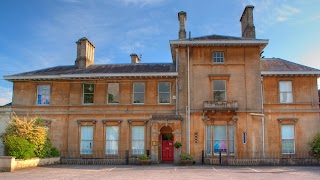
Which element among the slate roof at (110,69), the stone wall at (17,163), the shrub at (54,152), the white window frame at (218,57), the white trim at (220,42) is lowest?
the stone wall at (17,163)

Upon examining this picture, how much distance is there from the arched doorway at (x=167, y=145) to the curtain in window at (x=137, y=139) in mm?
1593

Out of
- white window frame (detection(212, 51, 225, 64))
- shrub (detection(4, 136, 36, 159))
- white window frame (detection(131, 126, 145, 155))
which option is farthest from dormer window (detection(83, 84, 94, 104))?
white window frame (detection(212, 51, 225, 64))

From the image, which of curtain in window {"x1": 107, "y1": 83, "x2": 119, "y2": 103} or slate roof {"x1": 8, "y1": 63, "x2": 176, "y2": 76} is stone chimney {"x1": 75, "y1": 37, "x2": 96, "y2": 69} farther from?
curtain in window {"x1": 107, "y1": 83, "x2": 119, "y2": 103}

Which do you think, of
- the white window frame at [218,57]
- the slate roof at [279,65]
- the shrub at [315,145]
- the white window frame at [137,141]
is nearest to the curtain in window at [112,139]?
the white window frame at [137,141]

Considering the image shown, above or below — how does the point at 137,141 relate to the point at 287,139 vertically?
below

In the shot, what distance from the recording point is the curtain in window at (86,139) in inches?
1158

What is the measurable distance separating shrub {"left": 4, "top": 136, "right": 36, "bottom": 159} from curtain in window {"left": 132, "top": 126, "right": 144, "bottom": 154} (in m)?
8.19

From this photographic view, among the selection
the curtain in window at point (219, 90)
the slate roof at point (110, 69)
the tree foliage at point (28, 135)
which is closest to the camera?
the tree foliage at point (28, 135)

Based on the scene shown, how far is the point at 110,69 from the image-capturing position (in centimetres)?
3164

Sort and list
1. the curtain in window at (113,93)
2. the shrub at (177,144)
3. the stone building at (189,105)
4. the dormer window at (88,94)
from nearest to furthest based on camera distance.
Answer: the shrub at (177,144) < the stone building at (189,105) < the curtain in window at (113,93) < the dormer window at (88,94)

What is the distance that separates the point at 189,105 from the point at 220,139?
11.8 ft

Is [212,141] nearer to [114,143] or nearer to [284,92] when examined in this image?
[284,92]

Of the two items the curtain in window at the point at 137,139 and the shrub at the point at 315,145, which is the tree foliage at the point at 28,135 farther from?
the shrub at the point at 315,145

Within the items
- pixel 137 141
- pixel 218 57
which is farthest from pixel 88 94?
pixel 218 57
